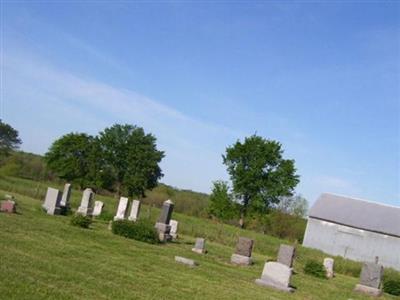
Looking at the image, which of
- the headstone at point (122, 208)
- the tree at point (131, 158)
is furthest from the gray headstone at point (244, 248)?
the tree at point (131, 158)

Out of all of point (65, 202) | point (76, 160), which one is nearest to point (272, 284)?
point (65, 202)

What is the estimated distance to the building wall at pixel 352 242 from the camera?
155 ft

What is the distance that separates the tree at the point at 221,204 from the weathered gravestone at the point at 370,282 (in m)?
35.1

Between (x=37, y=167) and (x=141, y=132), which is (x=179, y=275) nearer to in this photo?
(x=141, y=132)

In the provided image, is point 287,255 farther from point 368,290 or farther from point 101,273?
point 101,273

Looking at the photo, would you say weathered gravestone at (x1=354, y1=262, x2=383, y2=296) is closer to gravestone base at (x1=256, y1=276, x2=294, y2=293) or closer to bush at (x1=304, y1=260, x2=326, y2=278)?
bush at (x1=304, y1=260, x2=326, y2=278)

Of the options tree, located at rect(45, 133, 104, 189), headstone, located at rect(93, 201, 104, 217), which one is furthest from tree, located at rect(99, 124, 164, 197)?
headstone, located at rect(93, 201, 104, 217)

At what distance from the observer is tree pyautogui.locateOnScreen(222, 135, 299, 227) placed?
55.8 m

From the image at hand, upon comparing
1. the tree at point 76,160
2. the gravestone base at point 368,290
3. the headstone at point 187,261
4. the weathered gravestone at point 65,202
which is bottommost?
the gravestone base at point 368,290

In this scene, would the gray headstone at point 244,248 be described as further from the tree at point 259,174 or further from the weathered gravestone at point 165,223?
the tree at point 259,174

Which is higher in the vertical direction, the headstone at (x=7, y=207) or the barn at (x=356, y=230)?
the barn at (x=356, y=230)

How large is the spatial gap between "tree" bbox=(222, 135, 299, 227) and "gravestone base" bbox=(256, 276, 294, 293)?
39.9 m

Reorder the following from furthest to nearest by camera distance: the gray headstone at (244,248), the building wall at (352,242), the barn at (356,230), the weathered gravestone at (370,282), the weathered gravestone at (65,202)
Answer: the barn at (356,230)
the building wall at (352,242)
the weathered gravestone at (65,202)
the gray headstone at (244,248)
the weathered gravestone at (370,282)

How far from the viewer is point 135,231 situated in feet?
68.1
